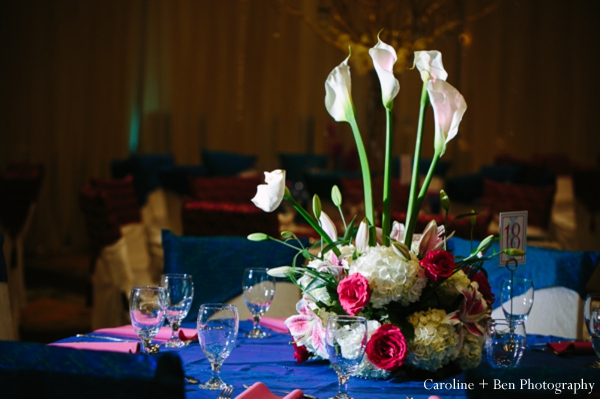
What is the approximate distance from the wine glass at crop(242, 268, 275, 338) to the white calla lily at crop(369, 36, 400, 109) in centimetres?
63

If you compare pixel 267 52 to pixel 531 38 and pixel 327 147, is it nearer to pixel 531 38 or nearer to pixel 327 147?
pixel 327 147

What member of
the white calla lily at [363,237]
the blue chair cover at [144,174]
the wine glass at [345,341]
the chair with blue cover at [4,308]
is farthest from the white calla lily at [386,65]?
the blue chair cover at [144,174]

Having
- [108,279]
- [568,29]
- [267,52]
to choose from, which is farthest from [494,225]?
[568,29]

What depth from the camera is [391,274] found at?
147 centimetres

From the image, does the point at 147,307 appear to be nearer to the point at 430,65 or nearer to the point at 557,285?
the point at 430,65

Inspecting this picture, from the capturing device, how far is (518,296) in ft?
6.14

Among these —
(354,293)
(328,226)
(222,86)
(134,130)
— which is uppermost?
(222,86)

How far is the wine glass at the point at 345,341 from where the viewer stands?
133 centimetres

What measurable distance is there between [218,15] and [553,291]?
6657mm

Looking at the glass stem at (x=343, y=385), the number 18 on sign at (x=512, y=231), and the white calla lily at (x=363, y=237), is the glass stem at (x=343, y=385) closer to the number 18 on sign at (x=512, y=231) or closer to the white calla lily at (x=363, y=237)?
the white calla lily at (x=363, y=237)

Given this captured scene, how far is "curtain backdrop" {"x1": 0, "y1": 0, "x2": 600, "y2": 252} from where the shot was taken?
783 cm

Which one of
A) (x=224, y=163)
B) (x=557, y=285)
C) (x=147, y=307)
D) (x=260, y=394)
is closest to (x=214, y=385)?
(x=260, y=394)

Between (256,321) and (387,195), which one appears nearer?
(387,195)

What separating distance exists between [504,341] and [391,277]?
277 millimetres
